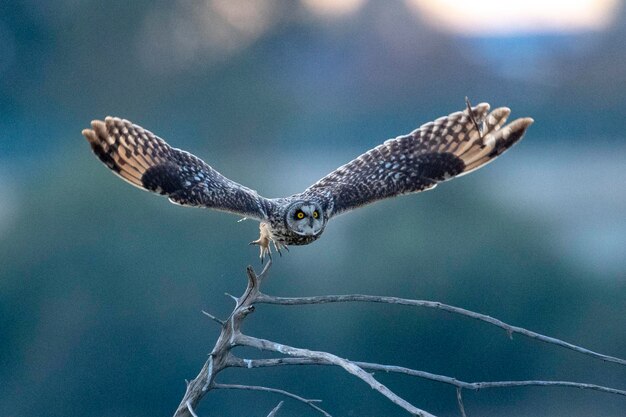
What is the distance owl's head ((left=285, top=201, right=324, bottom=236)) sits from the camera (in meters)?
3.92

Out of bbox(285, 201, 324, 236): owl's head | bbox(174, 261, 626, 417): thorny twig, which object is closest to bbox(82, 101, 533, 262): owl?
bbox(285, 201, 324, 236): owl's head

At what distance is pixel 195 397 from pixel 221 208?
864mm

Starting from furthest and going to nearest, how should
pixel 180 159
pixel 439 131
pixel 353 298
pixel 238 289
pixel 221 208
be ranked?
1. pixel 238 289
2. pixel 439 131
3. pixel 180 159
4. pixel 221 208
5. pixel 353 298

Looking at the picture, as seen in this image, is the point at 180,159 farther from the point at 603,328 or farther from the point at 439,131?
the point at 603,328

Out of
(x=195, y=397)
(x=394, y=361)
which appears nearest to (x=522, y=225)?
(x=394, y=361)

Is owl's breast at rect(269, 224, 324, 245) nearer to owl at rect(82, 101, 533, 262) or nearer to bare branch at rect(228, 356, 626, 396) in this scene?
owl at rect(82, 101, 533, 262)

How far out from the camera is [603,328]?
773 cm

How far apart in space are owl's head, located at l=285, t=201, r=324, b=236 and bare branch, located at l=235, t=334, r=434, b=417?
2.92 ft

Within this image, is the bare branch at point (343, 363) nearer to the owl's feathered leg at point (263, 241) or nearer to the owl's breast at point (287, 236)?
the owl's breast at point (287, 236)

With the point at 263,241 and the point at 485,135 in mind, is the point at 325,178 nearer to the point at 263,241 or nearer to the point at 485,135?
→ the point at 263,241

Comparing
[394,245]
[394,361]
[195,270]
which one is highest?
[394,245]

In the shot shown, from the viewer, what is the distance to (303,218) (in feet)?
12.9

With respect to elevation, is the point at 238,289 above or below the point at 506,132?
below

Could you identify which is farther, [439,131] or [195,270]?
[195,270]
